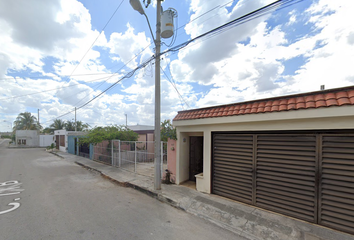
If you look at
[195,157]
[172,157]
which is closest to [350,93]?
[195,157]

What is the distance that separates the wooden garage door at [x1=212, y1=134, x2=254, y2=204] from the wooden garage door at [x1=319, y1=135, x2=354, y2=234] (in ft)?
4.79

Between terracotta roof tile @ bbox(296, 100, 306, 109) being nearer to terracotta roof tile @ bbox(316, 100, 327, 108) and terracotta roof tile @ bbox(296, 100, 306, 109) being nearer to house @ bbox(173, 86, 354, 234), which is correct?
house @ bbox(173, 86, 354, 234)

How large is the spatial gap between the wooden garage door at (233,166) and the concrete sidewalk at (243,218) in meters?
0.27

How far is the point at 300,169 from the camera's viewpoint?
3.54 m

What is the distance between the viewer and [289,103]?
143 inches

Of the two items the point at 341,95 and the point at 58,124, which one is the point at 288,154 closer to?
the point at 341,95

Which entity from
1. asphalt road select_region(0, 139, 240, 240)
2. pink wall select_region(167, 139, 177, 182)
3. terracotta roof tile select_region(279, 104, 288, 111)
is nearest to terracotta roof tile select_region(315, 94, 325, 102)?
terracotta roof tile select_region(279, 104, 288, 111)

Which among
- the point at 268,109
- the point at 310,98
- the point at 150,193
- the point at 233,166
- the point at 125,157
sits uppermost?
the point at 310,98

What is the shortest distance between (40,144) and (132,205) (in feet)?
135

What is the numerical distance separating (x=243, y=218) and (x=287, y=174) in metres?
1.51

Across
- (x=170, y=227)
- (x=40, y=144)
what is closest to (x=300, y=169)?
(x=170, y=227)

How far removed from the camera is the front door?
6.43 m

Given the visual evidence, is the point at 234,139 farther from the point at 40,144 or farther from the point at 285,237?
the point at 40,144

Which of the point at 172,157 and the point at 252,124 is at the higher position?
the point at 252,124
